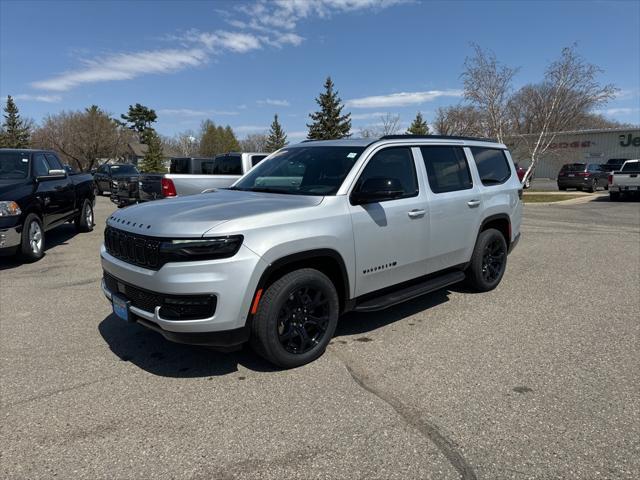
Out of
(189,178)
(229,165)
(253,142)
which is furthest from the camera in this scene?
(253,142)

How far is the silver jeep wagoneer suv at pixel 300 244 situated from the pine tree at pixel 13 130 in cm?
6022

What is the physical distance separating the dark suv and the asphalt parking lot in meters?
23.6

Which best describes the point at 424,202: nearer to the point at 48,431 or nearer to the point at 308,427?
the point at 308,427

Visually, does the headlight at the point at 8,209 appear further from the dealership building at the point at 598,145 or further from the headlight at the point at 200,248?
the dealership building at the point at 598,145

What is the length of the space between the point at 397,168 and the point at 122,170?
73.8 feet

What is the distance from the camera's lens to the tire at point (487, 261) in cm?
558

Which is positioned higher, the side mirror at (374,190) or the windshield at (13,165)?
the windshield at (13,165)

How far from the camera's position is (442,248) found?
4.92 metres

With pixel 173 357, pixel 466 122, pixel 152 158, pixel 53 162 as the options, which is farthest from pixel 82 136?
pixel 173 357

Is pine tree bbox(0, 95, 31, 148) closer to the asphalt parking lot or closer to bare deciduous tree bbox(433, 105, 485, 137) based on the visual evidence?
bare deciduous tree bbox(433, 105, 485, 137)

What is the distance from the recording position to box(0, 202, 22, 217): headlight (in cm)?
706

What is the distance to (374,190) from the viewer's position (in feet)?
12.8

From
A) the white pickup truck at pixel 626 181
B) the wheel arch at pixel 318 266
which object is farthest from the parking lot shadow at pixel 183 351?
the white pickup truck at pixel 626 181

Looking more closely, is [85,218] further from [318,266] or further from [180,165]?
[318,266]
